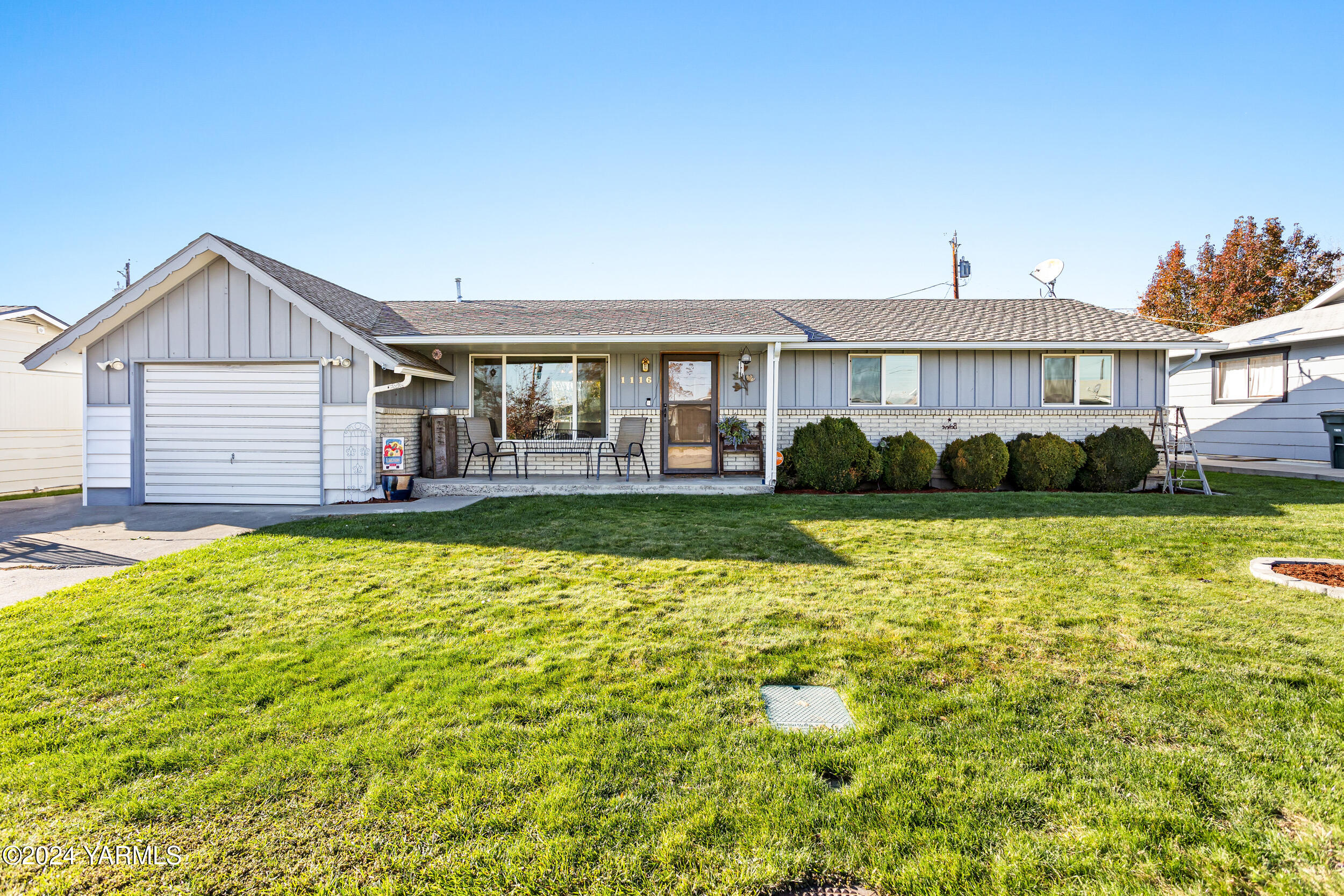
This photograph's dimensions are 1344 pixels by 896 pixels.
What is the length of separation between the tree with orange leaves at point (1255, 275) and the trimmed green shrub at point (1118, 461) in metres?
17.9

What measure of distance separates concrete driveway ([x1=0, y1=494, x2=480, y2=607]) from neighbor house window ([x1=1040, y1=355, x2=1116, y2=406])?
9.98 m

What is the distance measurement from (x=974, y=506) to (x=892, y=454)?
2254 millimetres

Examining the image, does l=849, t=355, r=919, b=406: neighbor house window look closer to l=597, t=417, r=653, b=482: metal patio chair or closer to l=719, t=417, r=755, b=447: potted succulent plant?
l=719, t=417, r=755, b=447: potted succulent plant

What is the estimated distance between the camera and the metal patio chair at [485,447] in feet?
33.3

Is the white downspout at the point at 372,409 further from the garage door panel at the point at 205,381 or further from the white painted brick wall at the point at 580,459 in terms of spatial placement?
the white painted brick wall at the point at 580,459

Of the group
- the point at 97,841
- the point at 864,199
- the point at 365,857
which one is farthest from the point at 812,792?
the point at 864,199

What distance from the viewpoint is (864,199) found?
553 inches

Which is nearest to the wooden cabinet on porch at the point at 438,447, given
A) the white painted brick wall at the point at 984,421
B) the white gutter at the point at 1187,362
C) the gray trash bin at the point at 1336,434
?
the white painted brick wall at the point at 984,421

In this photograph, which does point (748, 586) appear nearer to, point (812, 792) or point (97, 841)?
point (812, 792)

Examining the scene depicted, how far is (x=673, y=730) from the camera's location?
2340 mm

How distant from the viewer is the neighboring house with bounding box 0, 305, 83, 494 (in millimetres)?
10367

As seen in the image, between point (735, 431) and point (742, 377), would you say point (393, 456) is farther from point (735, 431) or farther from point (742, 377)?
point (742, 377)

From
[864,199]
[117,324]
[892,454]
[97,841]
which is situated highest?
[864,199]

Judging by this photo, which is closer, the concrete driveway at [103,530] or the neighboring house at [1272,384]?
the concrete driveway at [103,530]
